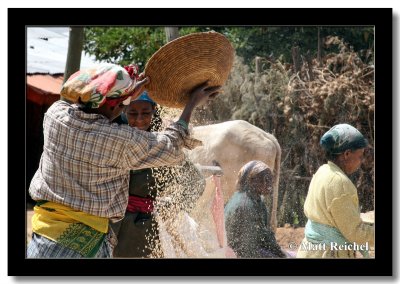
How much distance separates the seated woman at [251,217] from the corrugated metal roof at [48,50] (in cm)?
123

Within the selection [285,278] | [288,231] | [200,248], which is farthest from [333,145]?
[288,231]

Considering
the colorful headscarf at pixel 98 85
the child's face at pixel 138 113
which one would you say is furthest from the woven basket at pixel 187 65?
the child's face at pixel 138 113

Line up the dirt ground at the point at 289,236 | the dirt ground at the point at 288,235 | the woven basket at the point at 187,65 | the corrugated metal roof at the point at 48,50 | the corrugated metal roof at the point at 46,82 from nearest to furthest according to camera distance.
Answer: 1. the woven basket at the point at 187,65
2. the corrugated metal roof at the point at 48,50
3. the dirt ground at the point at 289,236
4. the dirt ground at the point at 288,235
5. the corrugated metal roof at the point at 46,82

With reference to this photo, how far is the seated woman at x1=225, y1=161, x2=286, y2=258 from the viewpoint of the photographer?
5125mm

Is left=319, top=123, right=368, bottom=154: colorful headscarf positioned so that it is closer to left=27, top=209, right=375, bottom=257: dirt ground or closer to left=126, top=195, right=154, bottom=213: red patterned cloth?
left=126, top=195, right=154, bottom=213: red patterned cloth

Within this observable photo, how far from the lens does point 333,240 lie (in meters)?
4.42

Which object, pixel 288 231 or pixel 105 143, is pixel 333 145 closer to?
pixel 105 143

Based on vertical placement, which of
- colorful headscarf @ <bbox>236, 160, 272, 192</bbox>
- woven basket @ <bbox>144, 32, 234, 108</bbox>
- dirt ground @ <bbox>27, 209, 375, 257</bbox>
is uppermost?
woven basket @ <bbox>144, 32, 234, 108</bbox>

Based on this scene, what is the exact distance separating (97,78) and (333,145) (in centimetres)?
148

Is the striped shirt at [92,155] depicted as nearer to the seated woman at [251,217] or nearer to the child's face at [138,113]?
the child's face at [138,113]

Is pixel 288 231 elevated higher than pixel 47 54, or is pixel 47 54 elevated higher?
pixel 47 54

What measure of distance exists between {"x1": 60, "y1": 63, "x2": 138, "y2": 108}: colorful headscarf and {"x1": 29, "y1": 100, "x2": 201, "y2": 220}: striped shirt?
0.06 m

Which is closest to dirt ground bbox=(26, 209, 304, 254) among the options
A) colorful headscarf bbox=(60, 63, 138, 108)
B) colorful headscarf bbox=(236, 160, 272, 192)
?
colorful headscarf bbox=(236, 160, 272, 192)

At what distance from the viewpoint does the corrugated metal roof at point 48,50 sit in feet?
16.2
